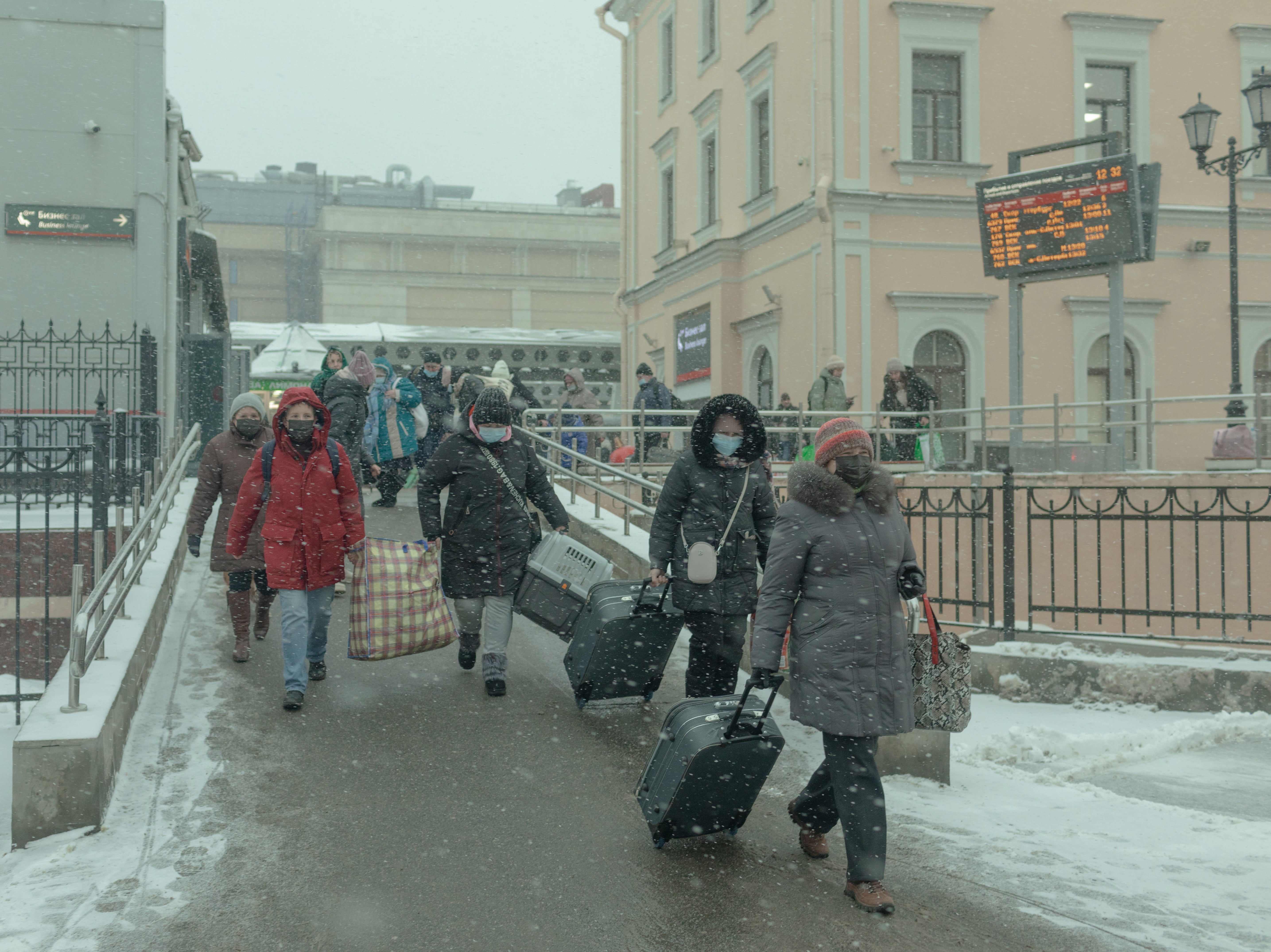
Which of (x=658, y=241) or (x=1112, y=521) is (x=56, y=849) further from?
(x=658, y=241)

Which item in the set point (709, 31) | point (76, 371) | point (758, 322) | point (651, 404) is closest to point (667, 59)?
point (709, 31)

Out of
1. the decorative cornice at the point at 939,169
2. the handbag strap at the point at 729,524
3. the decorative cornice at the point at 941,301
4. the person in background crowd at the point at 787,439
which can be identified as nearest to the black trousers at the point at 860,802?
the handbag strap at the point at 729,524

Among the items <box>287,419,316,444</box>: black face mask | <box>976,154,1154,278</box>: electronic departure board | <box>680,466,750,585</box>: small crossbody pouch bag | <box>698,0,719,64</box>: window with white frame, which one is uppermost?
<box>698,0,719,64</box>: window with white frame

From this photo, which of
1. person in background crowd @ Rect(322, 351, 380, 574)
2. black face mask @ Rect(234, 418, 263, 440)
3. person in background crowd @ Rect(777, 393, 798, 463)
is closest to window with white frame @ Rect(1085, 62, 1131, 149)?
person in background crowd @ Rect(777, 393, 798, 463)

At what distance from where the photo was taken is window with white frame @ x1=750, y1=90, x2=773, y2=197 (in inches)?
873

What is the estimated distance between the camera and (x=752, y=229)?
2206 centimetres

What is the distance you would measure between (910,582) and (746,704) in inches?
31.9

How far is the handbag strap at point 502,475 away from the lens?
262 inches

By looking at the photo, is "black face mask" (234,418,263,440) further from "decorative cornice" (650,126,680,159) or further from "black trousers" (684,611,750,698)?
"decorative cornice" (650,126,680,159)

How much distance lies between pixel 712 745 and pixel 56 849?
259cm

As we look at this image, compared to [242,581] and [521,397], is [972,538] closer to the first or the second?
[242,581]

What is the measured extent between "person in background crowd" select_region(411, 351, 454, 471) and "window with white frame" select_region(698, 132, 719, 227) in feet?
43.2

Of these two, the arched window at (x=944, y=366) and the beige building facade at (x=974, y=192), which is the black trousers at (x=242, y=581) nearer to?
the beige building facade at (x=974, y=192)

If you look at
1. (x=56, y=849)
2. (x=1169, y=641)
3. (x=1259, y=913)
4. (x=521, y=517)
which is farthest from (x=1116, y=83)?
(x=56, y=849)
